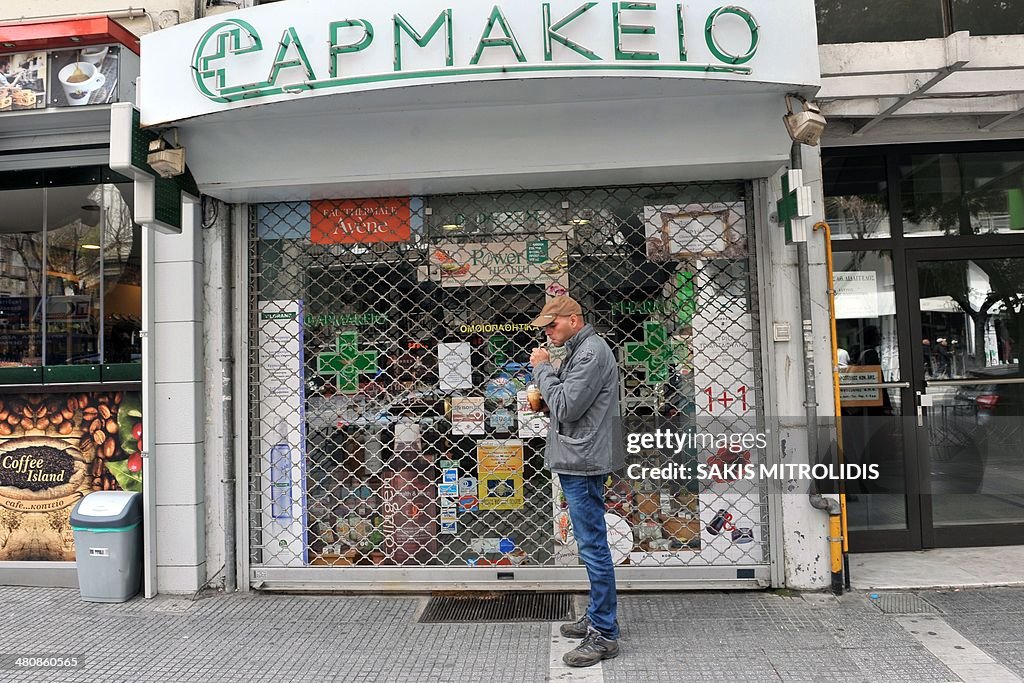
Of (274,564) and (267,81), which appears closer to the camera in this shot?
(267,81)

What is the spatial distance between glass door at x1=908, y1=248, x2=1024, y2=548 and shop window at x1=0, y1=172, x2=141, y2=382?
21.0 ft

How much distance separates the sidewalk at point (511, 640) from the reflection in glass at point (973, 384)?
46.1 inches

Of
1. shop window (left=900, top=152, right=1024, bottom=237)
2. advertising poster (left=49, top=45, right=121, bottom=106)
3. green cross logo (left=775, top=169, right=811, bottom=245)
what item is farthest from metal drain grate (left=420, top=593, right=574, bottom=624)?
advertising poster (left=49, top=45, right=121, bottom=106)

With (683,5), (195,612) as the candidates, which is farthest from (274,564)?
(683,5)

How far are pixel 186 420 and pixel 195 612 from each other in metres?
1.34

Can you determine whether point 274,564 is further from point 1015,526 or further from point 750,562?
point 1015,526

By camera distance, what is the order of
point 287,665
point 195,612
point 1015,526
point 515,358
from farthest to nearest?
point 1015,526 < point 515,358 < point 195,612 < point 287,665

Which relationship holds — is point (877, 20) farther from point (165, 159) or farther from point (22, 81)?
point (22, 81)

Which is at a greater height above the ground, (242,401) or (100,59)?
(100,59)

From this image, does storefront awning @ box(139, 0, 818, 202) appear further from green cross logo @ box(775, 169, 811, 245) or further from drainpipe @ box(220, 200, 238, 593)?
drainpipe @ box(220, 200, 238, 593)

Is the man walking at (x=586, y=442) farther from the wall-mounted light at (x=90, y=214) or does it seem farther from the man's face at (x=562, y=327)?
the wall-mounted light at (x=90, y=214)

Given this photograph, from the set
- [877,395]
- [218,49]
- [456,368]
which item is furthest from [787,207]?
[218,49]

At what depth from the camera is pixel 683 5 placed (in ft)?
13.0

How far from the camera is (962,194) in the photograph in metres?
5.70
